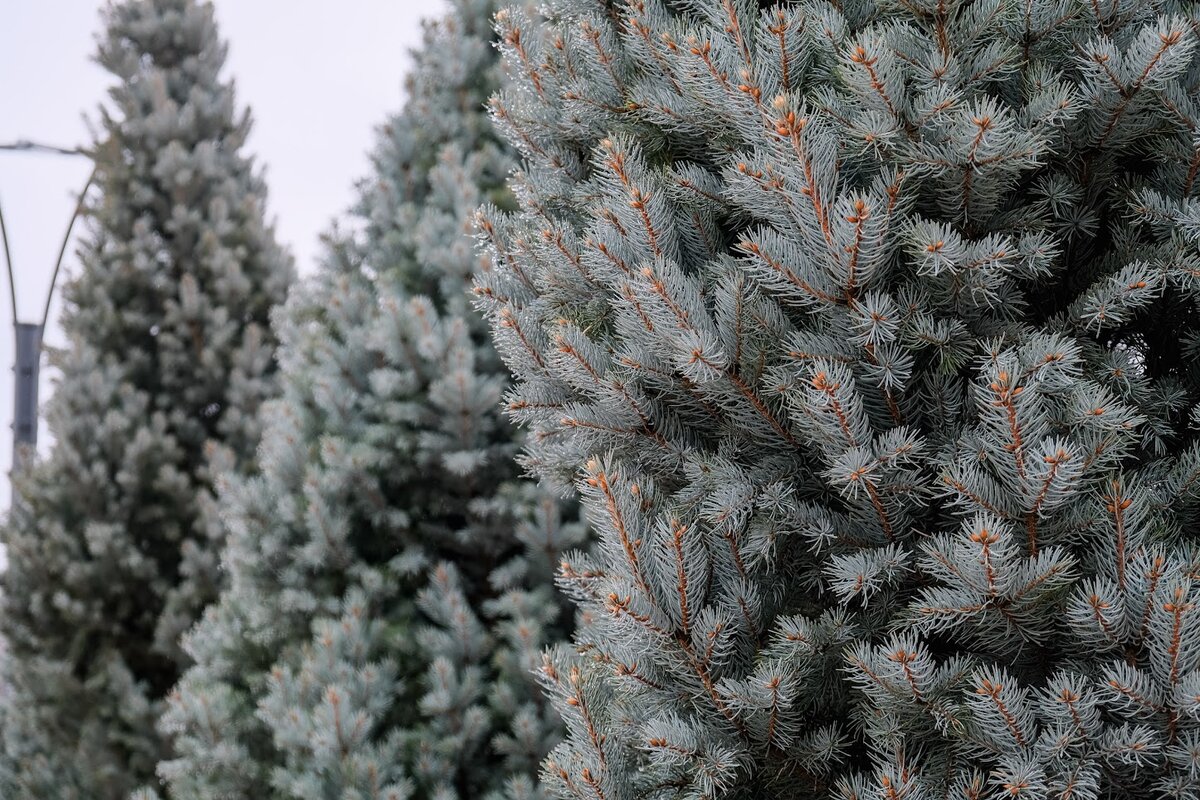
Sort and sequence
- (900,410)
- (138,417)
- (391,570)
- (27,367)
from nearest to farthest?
(900,410) → (391,570) → (138,417) → (27,367)

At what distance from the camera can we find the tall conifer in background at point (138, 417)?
204 inches

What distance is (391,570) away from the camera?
321cm

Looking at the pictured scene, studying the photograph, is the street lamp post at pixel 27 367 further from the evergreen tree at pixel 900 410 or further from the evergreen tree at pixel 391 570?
the evergreen tree at pixel 900 410

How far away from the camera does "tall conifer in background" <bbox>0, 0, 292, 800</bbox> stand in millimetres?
5180

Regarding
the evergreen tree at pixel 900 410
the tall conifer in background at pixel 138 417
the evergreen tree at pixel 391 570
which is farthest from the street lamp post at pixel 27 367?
the evergreen tree at pixel 900 410

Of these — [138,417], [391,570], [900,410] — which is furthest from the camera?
[138,417]

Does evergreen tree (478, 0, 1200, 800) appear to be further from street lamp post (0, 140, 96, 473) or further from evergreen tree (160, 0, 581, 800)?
street lamp post (0, 140, 96, 473)

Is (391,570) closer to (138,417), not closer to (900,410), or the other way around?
(900,410)

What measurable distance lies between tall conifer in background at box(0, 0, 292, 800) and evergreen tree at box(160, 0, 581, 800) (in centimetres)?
203

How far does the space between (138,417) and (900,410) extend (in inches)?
201

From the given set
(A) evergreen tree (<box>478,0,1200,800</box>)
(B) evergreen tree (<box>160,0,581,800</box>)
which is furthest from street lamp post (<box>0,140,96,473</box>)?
(A) evergreen tree (<box>478,0,1200,800</box>)

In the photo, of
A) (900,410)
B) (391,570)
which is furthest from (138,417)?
(900,410)

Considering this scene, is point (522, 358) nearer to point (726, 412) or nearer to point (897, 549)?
point (726, 412)

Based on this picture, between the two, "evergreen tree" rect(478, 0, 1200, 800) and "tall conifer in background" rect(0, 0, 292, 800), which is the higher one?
"tall conifer in background" rect(0, 0, 292, 800)
